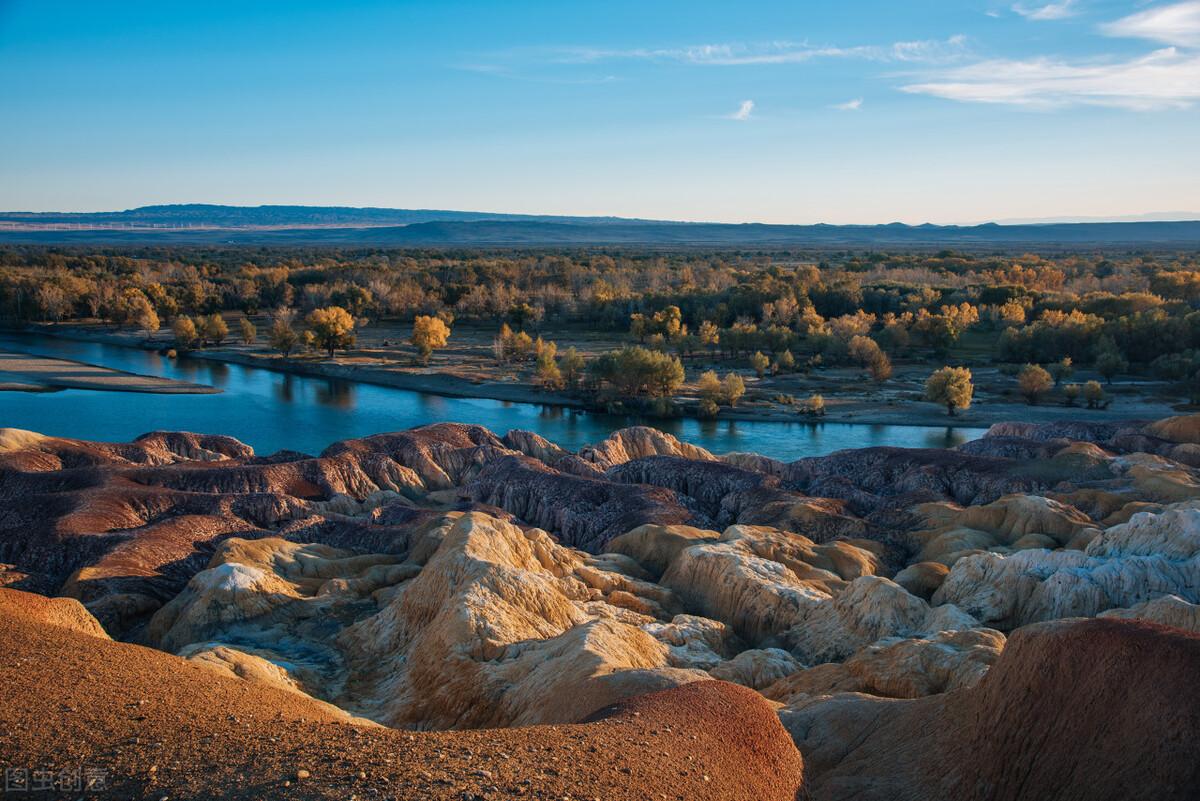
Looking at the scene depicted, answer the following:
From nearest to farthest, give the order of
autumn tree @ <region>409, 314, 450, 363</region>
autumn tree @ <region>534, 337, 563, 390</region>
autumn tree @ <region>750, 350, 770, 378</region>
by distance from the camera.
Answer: autumn tree @ <region>534, 337, 563, 390</region> < autumn tree @ <region>750, 350, 770, 378</region> < autumn tree @ <region>409, 314, 450, 363</region>

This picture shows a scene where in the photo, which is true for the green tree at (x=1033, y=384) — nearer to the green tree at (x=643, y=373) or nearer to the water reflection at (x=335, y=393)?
the green tree at (x=643, y=373)

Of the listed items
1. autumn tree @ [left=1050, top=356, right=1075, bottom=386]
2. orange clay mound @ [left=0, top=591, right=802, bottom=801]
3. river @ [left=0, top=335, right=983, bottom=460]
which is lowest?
river @ [left=0, top=335, right=983, bottom=460]

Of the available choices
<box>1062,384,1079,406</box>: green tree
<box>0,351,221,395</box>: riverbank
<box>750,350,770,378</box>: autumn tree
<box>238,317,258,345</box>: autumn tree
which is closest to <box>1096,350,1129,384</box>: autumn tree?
<box>1062,384,1079,406</box>: green tree

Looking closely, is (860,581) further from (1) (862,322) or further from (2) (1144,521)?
(1) (862,322)

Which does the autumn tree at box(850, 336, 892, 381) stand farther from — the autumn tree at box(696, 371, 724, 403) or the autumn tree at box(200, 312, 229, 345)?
the autumn tree at box(200, 312, 229, 345)

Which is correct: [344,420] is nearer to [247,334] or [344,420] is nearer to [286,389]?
[286,389]

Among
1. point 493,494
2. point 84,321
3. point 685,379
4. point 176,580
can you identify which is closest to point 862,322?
point 685,379

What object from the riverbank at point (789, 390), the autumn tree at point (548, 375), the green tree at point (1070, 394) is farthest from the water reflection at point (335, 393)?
the green tree at point (1070, 394)
